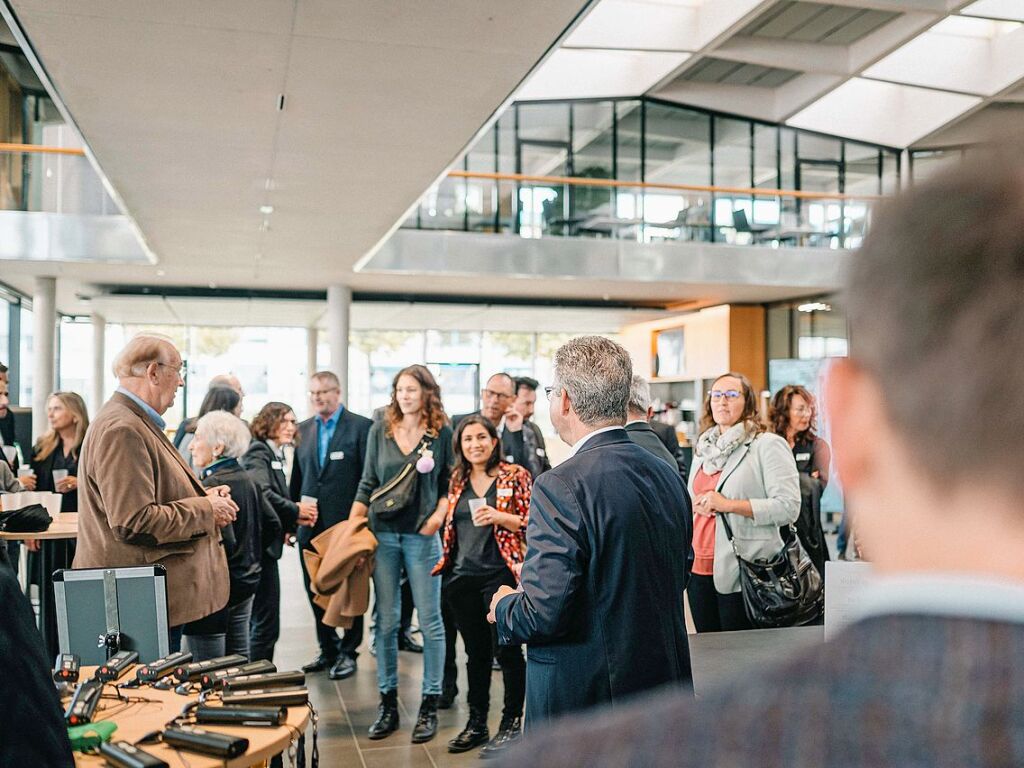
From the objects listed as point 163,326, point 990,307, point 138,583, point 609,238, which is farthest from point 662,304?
point 990,307

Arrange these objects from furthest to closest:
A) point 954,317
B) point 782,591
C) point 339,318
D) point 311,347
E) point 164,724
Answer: point 311,347 < point 339,318 < point 782,591 < point 164,724 < point 954,317

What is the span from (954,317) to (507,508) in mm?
3668

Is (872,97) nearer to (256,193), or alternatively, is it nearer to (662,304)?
(662,304)

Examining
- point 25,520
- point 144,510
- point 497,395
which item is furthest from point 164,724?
point 497,395

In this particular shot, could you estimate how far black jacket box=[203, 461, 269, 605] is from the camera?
3.96 meters

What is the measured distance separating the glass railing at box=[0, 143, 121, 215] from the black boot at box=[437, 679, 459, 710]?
8.75m

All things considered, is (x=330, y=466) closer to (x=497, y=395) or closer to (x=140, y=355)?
(x=497, y=395)

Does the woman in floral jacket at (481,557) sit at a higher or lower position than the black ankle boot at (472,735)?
higher

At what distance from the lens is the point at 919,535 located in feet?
1.50

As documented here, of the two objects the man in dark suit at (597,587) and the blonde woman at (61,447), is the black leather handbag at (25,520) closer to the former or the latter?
the blonde woman at (61,447)

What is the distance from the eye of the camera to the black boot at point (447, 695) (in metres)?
4.73

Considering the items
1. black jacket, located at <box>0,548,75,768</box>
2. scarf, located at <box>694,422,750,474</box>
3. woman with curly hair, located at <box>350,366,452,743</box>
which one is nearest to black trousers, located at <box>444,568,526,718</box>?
woman with curly hair, located at <box>350,366,452,743</box>

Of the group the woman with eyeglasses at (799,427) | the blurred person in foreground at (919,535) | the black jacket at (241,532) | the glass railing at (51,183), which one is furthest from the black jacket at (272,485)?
the glass railing at (51,183)

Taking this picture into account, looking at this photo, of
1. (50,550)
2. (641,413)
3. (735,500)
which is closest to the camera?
(735,500)
